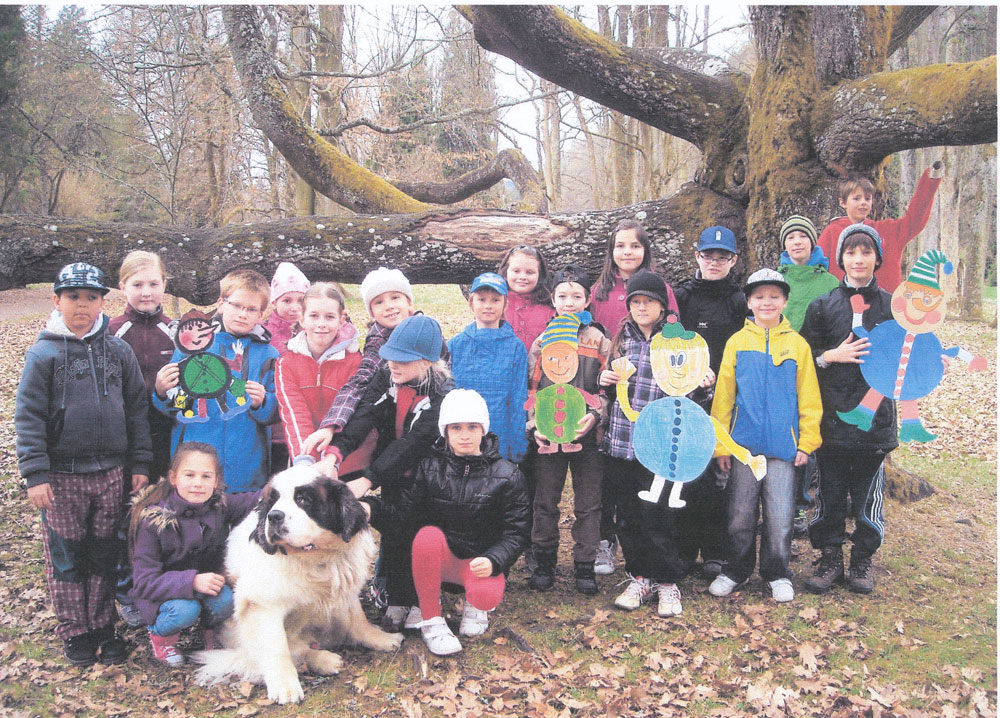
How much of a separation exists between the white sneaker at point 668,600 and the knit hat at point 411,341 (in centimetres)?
188

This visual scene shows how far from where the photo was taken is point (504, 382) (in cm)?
397

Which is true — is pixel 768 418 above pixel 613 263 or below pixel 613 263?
below

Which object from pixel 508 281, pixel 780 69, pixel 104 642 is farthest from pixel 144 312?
pixel 780 69

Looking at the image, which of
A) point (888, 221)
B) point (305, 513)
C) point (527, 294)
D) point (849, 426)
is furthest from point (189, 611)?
point (888, 221)

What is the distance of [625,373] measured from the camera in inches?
150

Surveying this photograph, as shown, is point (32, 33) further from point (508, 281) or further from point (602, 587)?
point (602, 587)

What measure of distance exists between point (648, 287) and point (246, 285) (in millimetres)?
2257

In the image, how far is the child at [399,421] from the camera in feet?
11.6

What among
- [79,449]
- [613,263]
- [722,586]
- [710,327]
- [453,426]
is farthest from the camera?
[613,263]

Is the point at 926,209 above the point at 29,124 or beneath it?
beneath

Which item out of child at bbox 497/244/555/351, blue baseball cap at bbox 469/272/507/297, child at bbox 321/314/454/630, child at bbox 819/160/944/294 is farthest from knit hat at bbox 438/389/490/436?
child at bbox 819/160/944/294

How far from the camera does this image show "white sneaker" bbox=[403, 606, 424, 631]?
11.8ft

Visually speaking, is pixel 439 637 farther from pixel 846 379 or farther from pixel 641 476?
pixel 846 379

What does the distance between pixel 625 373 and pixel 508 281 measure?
1.00 metres
